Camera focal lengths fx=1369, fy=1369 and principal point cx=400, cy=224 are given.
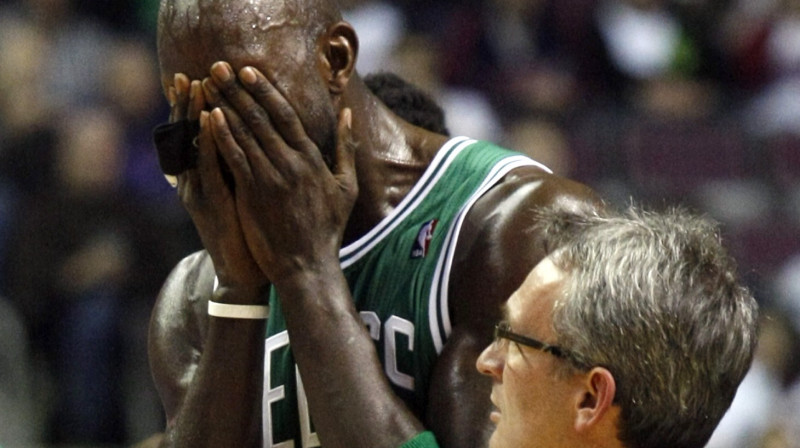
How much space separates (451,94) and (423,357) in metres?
5.66

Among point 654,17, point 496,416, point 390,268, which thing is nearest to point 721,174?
point 654,17

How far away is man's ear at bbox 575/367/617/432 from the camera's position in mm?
2418

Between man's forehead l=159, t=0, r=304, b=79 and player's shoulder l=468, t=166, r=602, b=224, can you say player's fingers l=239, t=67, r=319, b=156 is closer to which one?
man's forehead l=159, t=0, r=304, b=79

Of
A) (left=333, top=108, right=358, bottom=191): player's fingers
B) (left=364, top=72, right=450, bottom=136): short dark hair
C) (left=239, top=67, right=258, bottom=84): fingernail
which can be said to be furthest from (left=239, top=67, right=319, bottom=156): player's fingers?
(left=364, top=72, right=450, bottom=136): short dark hair

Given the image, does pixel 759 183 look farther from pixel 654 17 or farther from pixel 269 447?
pixel 269 447

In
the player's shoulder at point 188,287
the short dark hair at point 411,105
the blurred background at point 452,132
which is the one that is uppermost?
the short dark hair at point 411,105

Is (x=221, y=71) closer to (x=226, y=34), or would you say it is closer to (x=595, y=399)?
(x=226, y=34)

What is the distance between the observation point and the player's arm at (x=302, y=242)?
3.00 m

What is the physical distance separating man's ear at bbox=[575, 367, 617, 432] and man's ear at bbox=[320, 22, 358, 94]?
1.18 meters

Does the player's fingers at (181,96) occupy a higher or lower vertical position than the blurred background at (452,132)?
higher

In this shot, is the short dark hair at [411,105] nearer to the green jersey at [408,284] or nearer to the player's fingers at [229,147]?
the green jersey at [408,284]

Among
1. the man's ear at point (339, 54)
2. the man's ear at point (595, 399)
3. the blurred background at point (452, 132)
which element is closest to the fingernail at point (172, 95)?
the man's ear at point (339, 54)

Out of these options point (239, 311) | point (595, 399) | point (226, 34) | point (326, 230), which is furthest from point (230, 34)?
point (595, 399)

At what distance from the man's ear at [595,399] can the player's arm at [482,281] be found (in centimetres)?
53
